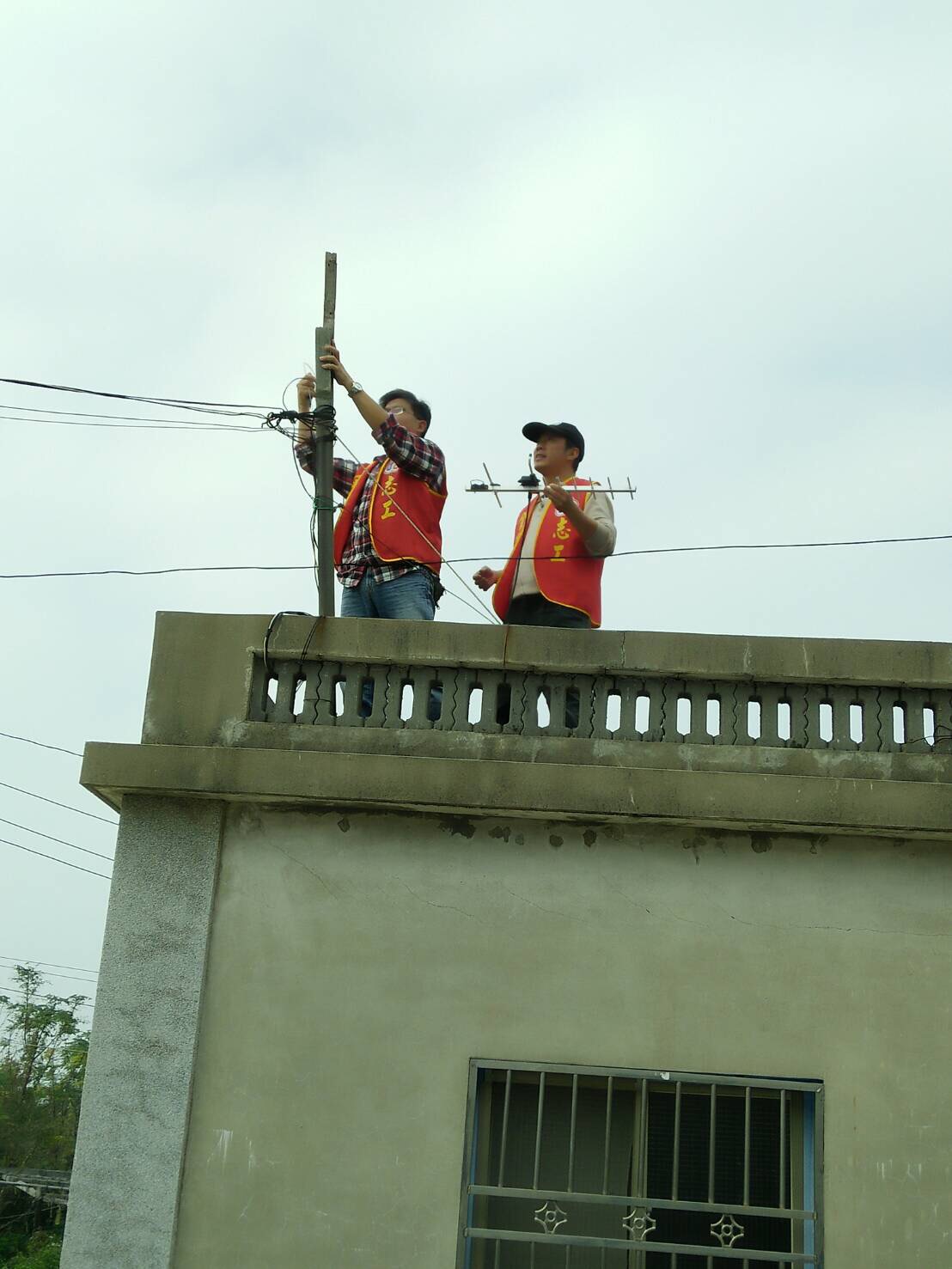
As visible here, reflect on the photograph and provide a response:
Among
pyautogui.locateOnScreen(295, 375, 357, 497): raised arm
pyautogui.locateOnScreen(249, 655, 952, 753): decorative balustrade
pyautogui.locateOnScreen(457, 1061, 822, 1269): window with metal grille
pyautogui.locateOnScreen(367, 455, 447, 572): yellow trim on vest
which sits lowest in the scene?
pyautogui.locateOnScreen(457, 1061, 822, 1269): window with metal grille

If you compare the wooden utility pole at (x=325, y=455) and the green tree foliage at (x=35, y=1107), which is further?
the green tree foliage at (x=35, y=1107)

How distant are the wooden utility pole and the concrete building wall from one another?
3.95 ft

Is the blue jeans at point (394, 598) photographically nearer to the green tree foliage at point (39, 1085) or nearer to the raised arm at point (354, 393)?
the raised arm at point (354, 393)

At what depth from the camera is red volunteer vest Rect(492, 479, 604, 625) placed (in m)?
6.69

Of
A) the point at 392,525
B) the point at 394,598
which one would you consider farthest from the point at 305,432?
the point at 394,598

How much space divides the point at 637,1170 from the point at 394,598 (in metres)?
2.79

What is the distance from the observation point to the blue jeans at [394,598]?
6727mm

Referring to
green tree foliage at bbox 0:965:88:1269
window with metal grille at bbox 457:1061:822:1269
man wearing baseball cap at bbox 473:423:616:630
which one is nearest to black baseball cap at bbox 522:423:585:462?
man wearing baseball cap at bbox 473:423:616:630

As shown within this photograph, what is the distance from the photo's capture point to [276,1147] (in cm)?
544

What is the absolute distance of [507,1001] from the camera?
18.2 ft

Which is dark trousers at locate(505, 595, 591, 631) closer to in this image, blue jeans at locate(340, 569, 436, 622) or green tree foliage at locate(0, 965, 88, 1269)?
blue jeans at locate(340, 569, 436, 622)

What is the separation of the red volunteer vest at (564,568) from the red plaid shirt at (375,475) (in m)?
0.47

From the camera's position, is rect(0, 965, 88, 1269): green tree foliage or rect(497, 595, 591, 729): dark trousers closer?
Answer: rect(497, 595, 591, 729): dark trousers

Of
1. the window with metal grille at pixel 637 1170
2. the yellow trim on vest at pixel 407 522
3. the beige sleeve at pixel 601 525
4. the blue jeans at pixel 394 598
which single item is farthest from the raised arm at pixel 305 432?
the window with metal grille at pixel 637 1170
